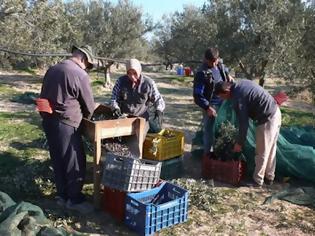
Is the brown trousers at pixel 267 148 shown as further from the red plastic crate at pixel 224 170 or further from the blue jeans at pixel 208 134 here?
the blue jeans at pixel 208 134

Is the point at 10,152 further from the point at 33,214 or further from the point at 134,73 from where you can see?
the point at 33,214

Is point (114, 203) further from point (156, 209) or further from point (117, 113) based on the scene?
point (117, 113)

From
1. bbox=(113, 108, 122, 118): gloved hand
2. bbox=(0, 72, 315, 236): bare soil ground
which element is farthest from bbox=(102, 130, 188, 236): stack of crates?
bbox=(113, 108, 122, 118): gloved hand

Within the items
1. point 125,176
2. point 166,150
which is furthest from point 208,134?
point 125,176

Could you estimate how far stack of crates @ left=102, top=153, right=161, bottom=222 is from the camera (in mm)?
5246

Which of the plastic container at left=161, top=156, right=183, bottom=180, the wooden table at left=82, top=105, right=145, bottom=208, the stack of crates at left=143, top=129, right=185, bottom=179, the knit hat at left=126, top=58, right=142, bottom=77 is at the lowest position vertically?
the plastic container at left=161, top=156, right=183, bottom=180

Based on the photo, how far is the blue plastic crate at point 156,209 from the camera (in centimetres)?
508

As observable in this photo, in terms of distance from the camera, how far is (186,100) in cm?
1941

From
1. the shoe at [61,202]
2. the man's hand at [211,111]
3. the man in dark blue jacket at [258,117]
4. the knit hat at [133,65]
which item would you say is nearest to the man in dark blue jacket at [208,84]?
the man's hand at [211,111]

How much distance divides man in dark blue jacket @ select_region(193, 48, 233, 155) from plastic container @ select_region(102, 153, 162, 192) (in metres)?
2.14

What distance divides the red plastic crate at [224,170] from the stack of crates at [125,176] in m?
1.87

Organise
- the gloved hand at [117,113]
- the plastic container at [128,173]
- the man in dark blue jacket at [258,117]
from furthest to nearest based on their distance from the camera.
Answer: the man in dark blue jacket at [258,117]
the gloved hand at [117,113]
the plastic container at [128,173]

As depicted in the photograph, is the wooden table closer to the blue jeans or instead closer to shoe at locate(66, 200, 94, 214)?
shoe at locate(66, 200, 94, 214)

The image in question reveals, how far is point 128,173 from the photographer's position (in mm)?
5242
